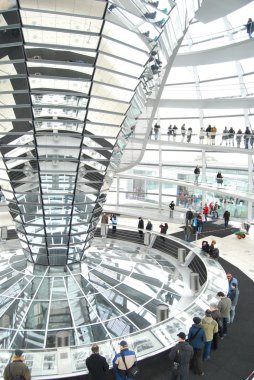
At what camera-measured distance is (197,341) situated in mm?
7961

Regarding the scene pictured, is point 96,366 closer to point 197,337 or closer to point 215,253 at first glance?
point 197,337

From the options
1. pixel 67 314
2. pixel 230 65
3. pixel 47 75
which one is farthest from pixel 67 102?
pixel 230 65

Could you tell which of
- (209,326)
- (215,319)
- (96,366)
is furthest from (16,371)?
(215,319)

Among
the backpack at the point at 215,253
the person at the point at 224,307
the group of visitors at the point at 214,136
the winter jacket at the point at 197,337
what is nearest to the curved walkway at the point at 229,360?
the person at the point at 224,307

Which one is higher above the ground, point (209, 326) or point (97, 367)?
point (209, 326)

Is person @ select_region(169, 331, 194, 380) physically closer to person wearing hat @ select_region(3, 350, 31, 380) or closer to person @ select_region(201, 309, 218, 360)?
person @ select_region(201, 309, 218, 360)

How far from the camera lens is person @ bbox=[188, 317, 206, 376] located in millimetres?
7926

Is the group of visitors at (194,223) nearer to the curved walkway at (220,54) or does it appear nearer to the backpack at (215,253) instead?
the backpack at (215,253)

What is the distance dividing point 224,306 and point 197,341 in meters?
1.95

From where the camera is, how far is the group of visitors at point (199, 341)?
7.34 meters

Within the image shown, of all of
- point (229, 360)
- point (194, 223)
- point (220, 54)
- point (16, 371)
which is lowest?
point (229, 360)

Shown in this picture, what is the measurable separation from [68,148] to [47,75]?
2.50 meters

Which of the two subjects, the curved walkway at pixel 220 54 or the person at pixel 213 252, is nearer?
the person at pixel 213 252

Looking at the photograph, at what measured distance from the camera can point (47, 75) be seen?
10.2 metres
